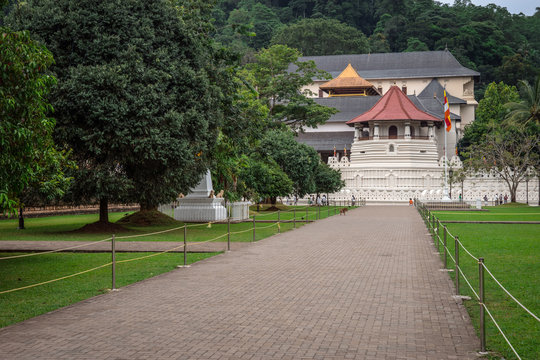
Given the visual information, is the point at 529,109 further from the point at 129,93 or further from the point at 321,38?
the point at 321,38

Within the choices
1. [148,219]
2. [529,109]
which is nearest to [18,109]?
[148,219]

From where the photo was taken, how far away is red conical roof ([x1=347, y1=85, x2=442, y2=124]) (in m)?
69.4

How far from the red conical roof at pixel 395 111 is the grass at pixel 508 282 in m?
45.7

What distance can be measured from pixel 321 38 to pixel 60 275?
110 m

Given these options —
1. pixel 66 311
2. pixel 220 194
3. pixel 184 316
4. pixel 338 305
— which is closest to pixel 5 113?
pixel 66 311

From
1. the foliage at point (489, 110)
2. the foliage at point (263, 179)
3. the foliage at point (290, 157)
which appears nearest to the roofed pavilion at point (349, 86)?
the foliage at point (489, 110)

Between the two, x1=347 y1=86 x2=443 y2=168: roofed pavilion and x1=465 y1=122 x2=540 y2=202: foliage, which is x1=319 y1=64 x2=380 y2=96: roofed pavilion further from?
x1=465 y1=122 x2=540 y2=202: foliage

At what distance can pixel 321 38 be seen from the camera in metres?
119

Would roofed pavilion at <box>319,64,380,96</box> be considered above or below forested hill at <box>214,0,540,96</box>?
below

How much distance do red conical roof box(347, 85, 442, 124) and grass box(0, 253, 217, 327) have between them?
5558cm

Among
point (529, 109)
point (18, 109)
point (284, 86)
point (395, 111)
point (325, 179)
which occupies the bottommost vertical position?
point (325, 179)

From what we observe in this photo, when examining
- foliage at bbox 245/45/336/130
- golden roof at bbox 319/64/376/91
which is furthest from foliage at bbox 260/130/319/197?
golden roof at bbox 319/64/376/91

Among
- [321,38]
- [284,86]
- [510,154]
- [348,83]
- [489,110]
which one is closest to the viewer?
[510,154]

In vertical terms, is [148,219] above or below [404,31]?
below
